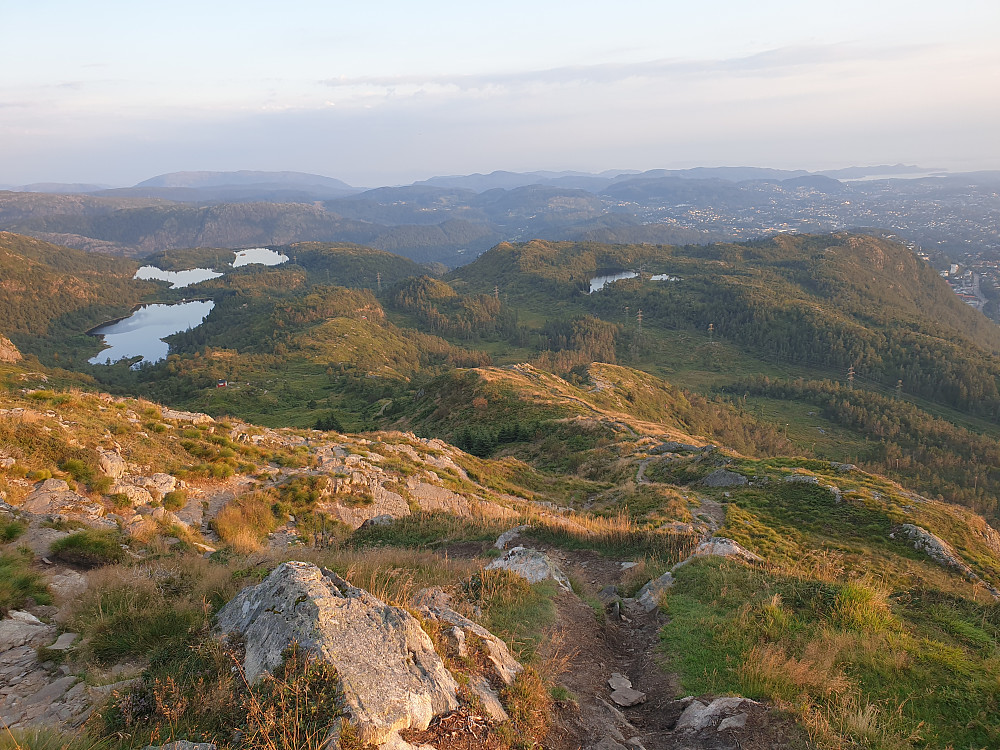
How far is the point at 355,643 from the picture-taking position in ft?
20.2

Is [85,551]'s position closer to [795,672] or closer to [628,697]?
[628,697]

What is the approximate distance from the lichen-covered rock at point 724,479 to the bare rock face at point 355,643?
27812 millimetres

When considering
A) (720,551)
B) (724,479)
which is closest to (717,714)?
(720,551)

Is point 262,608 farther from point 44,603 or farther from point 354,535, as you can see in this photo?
point 354,535

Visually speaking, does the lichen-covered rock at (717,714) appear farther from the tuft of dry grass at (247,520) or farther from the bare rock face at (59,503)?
the bare rock face at (59,503)

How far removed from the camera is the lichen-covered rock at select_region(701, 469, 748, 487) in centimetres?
2988

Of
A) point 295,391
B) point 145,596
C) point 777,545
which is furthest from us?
point 295,391

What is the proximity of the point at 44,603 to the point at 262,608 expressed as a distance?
533cm

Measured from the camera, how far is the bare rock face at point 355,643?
5457 millimetres

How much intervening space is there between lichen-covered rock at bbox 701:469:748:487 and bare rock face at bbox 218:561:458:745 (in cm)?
2781

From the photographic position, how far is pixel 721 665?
8461 millimetres

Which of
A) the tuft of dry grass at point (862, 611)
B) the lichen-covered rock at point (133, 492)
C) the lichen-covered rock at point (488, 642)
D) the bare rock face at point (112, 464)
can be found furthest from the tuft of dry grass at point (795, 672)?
the bare rock face at point (112, 464)

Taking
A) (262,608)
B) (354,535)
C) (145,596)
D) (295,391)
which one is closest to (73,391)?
(354,535)

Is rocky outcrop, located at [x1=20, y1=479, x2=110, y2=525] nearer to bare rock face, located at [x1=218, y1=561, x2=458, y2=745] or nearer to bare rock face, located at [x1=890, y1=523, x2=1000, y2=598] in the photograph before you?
bare rock face, located at [x1=218, y1=561, x2=458, y2=745]
